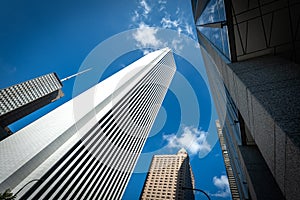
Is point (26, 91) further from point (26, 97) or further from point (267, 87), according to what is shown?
point (267, 87)

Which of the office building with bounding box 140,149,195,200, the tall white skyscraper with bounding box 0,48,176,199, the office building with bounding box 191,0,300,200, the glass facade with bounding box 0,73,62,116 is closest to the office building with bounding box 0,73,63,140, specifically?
the glass facade with bounding box 0,73,62,116

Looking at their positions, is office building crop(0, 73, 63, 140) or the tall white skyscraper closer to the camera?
the tall white skyscraper

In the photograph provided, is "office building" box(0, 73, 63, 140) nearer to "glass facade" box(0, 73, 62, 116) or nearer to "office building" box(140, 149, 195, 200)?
"glass facade" box(0, 73, 62, 116)

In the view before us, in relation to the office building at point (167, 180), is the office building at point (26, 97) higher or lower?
higher

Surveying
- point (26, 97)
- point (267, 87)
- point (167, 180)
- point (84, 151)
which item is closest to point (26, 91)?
point (26, 97)

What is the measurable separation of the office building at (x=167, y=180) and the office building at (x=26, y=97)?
97.6m

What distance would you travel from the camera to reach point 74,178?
50.1 metres

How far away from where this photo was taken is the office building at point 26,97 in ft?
390

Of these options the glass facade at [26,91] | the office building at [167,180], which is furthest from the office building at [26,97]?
the office building at [167,180]

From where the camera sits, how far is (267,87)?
6379 millimetres

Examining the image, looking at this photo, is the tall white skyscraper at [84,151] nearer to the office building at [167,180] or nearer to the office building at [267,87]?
the office building at [267,87]

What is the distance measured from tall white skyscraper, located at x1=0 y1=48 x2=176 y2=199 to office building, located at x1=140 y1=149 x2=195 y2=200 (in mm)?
32154

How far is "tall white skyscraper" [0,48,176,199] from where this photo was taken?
4584cm

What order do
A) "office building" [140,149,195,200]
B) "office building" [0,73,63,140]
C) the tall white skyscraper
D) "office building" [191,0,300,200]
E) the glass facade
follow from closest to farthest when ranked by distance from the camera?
"office building" [191,0,300,200]
the tall white skyscraper
"office building" [140,149,195,200]
"office building" [0,73,63,140]
the glass facade
